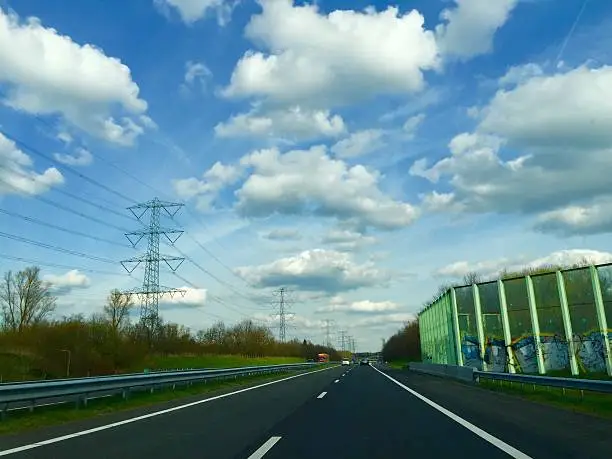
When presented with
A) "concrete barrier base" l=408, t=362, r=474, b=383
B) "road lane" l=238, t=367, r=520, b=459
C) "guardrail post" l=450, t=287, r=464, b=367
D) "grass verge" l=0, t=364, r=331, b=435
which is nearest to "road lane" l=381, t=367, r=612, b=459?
"road lane" l=238, t=367, r=520, b=459

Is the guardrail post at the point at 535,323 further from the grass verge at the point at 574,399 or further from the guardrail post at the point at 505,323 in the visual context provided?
the grass verge at the point at 574,399

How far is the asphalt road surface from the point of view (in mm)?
8242

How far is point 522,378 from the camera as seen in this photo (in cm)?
2080

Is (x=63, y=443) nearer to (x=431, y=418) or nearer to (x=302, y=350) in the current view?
(x=431, y=418)

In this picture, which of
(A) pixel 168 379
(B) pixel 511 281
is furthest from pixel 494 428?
(B) pixel 511 281

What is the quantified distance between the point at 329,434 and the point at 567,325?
23365mm

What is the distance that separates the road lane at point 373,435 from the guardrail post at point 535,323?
18.3 meters

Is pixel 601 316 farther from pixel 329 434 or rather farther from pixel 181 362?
pixel 181 362

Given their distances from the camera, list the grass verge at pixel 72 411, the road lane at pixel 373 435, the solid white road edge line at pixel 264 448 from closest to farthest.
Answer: the solid white road edge line at pixel 264 448, the road lane at pixel 373 435, the grass verge at pixel 72 411

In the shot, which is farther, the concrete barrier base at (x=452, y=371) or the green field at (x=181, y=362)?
the green field at (x=181, y=362)

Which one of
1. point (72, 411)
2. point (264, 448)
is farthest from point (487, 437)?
point (72, 411)

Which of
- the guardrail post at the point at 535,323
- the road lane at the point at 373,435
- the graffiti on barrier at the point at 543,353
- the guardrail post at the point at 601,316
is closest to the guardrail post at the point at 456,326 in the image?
the graffiti on barrier at the point at 543,353

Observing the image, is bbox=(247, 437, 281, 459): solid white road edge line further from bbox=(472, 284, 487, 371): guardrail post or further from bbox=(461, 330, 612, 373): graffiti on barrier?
bbox=(472, 284, 487, 371): guardrail post

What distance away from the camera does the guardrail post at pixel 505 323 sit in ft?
108
